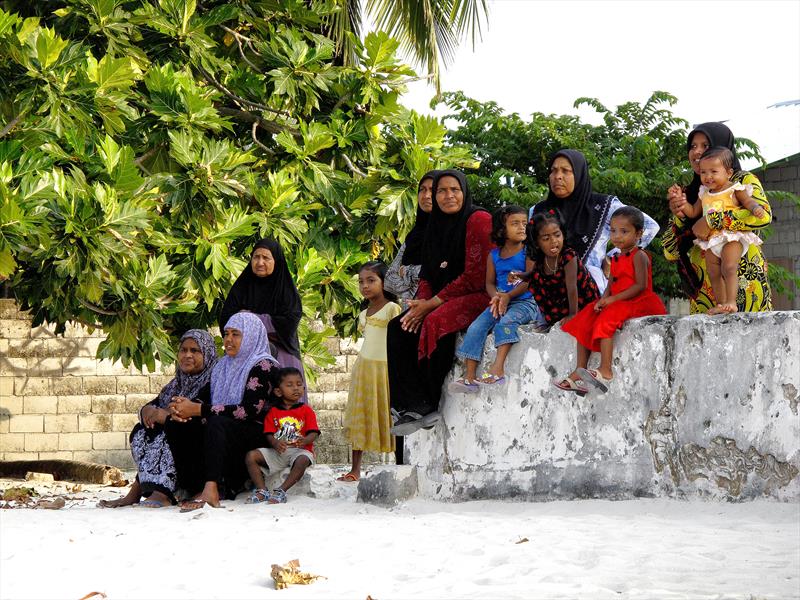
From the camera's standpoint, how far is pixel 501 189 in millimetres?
14234

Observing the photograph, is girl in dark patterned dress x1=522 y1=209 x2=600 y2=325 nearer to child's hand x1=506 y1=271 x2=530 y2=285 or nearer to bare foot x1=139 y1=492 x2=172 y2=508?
child's hand x1=506 y1=271 x2=530 y2=285

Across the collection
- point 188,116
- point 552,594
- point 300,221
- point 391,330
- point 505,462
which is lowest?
point 552,594

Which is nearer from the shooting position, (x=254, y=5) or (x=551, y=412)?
(x=551, y=412)

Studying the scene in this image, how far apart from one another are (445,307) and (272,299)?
5.21ft

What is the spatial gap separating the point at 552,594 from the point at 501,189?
10.8m

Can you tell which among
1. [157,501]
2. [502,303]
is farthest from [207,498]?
[502,303]

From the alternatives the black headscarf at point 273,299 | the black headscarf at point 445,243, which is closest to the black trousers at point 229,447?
the black headscarf at point 273,299

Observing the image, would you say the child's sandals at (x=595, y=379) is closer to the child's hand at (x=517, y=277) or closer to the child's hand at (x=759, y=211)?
the child's hand at (x=517, y=277)

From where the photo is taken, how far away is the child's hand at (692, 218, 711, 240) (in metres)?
5.07

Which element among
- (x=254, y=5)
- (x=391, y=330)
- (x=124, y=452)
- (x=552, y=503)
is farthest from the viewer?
(x=124, y=452)

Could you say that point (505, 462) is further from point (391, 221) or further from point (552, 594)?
point (391, 221)

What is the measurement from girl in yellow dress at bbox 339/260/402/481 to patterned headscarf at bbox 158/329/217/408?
0.92 meters

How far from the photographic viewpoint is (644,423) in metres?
5.04

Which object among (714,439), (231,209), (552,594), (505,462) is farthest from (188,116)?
(552,594)
